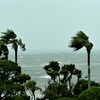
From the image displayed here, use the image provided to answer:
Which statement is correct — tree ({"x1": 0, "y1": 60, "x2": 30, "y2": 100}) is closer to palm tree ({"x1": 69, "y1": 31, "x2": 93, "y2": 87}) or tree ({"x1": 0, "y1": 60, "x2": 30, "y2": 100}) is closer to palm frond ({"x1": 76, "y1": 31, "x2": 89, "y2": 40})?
palm tree ({"x1": 69, "y1": 31, "x2": 93, "y2": 87})

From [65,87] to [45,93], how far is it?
204 centimetres

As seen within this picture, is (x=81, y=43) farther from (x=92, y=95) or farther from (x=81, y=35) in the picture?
(x=92, y=95)

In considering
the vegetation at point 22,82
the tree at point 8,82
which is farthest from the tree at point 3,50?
the tree at point 8,82

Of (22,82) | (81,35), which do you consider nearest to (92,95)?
(81,35)

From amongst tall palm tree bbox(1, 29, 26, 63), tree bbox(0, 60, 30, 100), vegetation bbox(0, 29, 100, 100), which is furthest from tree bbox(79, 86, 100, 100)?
tall palm tree bbox(1, 29, 26, 63)

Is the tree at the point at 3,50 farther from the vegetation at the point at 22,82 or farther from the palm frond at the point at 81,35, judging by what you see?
the palm frond at the point at 81,35

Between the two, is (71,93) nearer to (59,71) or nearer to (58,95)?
(58,95)

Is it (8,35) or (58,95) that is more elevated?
(8,35)

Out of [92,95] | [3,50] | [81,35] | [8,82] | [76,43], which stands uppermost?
[81,35]

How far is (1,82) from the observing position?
3522 centimetres

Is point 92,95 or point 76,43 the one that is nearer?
point 92,95

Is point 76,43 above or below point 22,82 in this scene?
above

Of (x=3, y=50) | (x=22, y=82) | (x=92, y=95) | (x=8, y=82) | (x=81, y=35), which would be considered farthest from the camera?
(x=3, y=50)

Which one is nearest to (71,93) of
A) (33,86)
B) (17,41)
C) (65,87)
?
(65,87)
